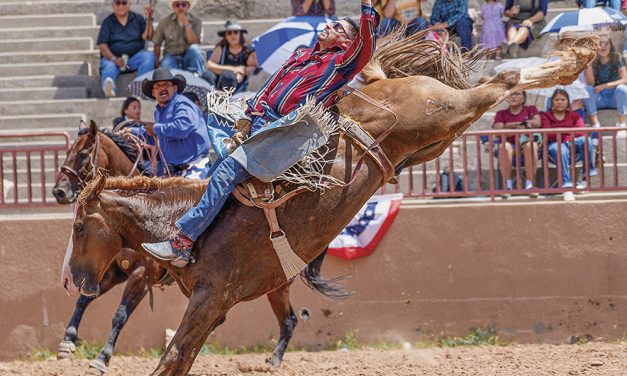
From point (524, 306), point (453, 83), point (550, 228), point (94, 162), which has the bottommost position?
point (524, 306)

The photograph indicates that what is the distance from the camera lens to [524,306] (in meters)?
10.9

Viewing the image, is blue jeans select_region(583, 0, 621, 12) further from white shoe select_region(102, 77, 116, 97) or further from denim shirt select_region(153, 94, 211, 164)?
white shoe select_region(102, 77, 116, 97)

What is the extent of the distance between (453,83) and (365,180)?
92 cm

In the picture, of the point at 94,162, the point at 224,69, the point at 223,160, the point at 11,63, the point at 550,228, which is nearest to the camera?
the point at 223,160

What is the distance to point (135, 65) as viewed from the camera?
1412 centimetres

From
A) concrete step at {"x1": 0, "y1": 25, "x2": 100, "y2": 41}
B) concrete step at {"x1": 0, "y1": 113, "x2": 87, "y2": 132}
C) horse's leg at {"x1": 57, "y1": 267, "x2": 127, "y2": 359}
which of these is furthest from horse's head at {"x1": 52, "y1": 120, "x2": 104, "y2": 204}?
concrete step at {"x1": 0, "y1": 25, "x2": 100, "y2": 41}

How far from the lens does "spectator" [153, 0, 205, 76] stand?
13.6 meters

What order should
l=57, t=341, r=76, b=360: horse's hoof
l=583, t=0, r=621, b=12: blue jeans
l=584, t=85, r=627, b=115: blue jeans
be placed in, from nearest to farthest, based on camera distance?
l=57, t=341, r=76, b=360: horse's hoof → l=584, t=85, r=627, b=115: blue jeans → l=583, t=0, r=621, b=12: blue jeans

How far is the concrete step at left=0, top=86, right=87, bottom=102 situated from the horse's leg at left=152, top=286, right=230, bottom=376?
8214mm

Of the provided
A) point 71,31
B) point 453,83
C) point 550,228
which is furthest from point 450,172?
point 71,31

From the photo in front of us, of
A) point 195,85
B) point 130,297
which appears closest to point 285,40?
point 195,85

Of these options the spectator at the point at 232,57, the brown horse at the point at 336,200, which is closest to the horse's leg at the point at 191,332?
the brown horse at the point at 336,200

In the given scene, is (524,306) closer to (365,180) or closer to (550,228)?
(550,228)

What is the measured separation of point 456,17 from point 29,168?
5610mm
